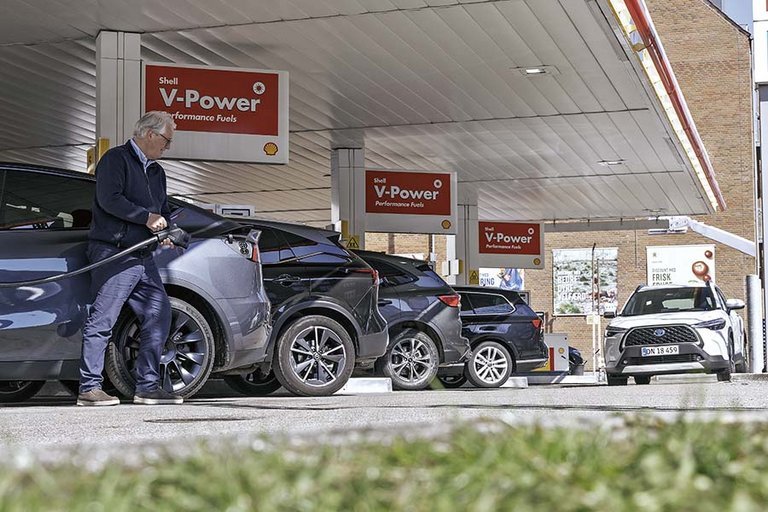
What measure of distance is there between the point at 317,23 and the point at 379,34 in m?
0.88

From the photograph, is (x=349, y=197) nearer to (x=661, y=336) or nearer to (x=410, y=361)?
(x=661, y=336)

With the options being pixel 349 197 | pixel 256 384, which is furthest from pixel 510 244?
pixel 256 384

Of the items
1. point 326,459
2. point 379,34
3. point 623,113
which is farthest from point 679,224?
point 326,459

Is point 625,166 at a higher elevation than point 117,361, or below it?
higher

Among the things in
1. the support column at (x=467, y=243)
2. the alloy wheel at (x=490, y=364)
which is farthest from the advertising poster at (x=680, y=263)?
the alloy wheel at (x=490, y=364)

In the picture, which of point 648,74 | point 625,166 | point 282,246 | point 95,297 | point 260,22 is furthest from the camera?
point 625,166

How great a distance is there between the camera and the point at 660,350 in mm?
18734

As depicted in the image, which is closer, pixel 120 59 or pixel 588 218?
pixel 120 59

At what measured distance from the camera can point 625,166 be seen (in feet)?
78.2

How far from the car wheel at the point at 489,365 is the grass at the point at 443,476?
50.0ft

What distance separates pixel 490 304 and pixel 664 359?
276 centimetres

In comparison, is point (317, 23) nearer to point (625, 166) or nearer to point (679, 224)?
point (625, 166)

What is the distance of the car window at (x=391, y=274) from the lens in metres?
15.0

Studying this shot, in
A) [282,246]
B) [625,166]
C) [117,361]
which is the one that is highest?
[625,166]
